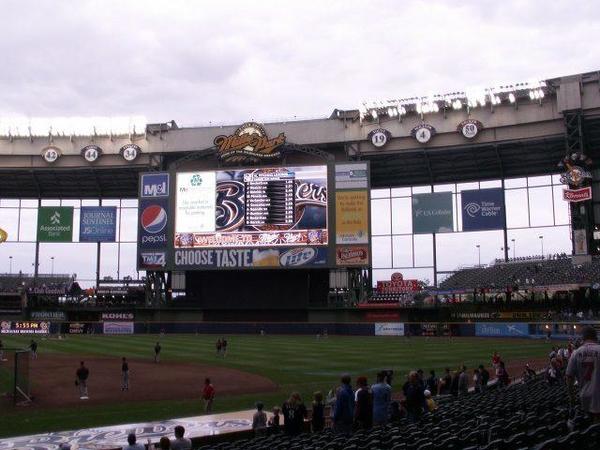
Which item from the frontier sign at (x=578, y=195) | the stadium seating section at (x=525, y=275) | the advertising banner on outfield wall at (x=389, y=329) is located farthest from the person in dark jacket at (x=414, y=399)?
the stadium seating section at (x=525, y=275)

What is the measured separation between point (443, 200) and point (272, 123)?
21.2 m

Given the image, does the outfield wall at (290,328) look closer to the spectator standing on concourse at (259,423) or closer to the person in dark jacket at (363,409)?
the spectator standing on concourse at (259,423)

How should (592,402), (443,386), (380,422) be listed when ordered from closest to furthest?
(592,402) → (380,422) → (443,386)

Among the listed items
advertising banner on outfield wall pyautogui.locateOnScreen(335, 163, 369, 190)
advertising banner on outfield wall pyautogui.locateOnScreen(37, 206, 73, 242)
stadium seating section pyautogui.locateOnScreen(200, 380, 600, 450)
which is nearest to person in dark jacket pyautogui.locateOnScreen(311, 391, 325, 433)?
stadium seating section pyautogui.locateOnScreen(200, 380, 600, 450)

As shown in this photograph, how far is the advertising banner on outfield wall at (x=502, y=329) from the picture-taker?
56.7 m

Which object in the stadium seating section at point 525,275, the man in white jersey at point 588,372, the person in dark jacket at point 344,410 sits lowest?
the person in dark jacket at point 344,410

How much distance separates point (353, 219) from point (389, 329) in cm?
1124

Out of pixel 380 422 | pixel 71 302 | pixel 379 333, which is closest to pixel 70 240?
pixel 71 302

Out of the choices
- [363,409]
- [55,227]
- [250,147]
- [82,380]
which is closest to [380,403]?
[363,409]

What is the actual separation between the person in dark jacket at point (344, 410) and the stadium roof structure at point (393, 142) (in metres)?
56.8

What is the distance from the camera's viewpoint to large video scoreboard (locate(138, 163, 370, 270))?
65.5 meters

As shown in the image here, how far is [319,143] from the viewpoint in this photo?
244ft

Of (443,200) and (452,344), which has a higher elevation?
(443,200)

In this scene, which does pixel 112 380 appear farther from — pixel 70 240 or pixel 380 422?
pixel 70 240
